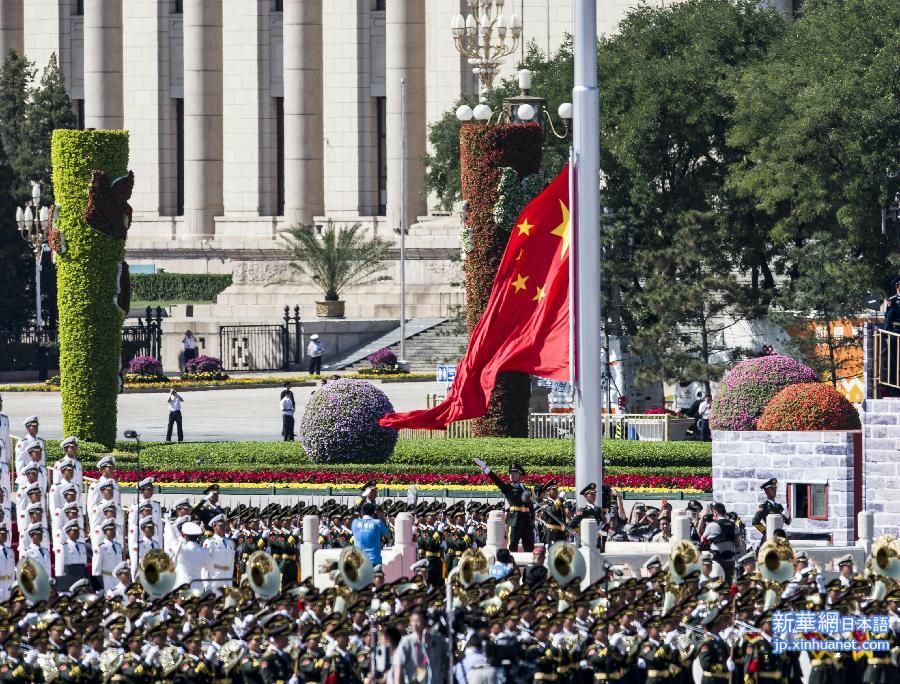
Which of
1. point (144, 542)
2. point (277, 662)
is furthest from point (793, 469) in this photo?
point (277, 662)

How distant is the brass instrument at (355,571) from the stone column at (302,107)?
49.4 metres

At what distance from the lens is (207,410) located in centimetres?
4772

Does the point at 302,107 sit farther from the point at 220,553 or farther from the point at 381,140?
the point at 220,553

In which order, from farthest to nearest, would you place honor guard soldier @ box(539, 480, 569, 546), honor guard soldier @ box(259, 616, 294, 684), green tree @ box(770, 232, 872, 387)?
green tree @ box(770, 232, 872, 387)
honor guard soldier @ box(539, 480, 569, 546)
honor guard soldier @ box(259, 616, 294, 684)

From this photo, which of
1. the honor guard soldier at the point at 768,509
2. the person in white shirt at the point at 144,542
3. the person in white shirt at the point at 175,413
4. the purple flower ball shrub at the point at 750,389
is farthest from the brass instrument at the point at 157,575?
the person in white shirt at the point at 175,413

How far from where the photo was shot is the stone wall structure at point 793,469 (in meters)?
25.0

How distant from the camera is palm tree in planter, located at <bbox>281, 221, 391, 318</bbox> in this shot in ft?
204

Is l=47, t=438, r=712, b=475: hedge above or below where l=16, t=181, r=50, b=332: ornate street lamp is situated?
below

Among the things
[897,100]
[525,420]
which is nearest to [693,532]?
[525,420]

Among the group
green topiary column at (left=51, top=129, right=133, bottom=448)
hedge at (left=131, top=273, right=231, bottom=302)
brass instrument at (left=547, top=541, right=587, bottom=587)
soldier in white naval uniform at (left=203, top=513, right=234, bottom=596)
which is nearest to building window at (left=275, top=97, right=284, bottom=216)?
hedge at (left=131, top=273, right=231, bottom=302)

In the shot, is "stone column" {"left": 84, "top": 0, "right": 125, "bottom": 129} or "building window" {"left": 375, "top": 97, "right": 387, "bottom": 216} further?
"stone column" {"left": 84, "top": 0, "right": 125, "bottom": 129}

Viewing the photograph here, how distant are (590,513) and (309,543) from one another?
11.5 ft

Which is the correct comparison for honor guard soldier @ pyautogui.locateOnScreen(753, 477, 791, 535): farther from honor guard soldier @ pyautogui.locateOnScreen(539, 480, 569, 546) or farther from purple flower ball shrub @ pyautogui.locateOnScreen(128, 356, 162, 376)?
purple flower ball shrub @ pyautogui.locateOnScreen(128, 356, 162, 376)

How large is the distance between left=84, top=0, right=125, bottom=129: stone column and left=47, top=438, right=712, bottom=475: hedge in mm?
37713
